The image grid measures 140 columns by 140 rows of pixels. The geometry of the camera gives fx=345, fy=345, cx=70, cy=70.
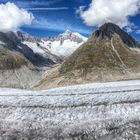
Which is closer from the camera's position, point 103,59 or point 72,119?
point 72,119

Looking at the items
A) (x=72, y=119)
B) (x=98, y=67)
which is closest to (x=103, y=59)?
(x=98, y=67)

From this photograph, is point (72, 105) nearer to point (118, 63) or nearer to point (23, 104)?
point (23, 104)

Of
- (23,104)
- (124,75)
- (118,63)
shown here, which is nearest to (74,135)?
(23,104)

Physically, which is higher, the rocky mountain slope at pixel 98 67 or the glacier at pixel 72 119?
the rocky mountain slope at pixel 98 67

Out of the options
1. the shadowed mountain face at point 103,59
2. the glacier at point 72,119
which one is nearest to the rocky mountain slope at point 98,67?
the shadowed mountain face at point 103,59

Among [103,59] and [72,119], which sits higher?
[103,59]

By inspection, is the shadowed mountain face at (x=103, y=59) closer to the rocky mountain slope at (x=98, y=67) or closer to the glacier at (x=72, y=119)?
the rocky mountain slope at (x=98, y=67)

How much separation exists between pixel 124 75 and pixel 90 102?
13046 centimetres

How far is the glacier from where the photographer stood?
83.0ft

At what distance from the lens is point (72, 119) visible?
28.6 metres

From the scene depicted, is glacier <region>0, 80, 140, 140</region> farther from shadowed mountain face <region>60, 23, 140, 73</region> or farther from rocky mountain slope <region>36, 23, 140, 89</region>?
shadowed mountain face <region>60, 23, 140, 73</region>

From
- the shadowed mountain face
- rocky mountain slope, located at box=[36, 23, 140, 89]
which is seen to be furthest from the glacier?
the shadowed mountain face

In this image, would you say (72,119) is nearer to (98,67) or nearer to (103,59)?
(98,67)

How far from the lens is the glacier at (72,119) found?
25297 mm
